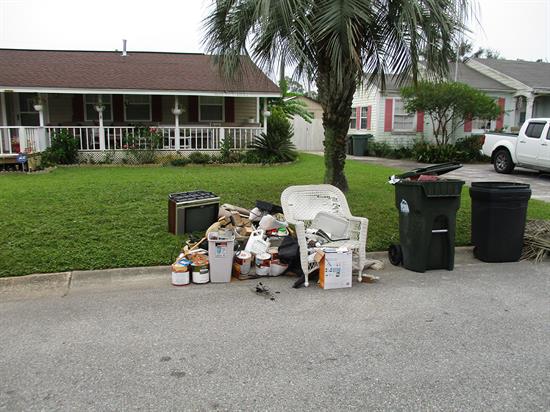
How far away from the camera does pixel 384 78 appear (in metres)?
9.52

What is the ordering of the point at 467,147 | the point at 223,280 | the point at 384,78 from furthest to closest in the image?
1. the point at 467,147
2. the point at 384,78
3. the point at 223,280

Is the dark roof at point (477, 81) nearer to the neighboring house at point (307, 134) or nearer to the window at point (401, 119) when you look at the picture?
the window at point (401, 119)

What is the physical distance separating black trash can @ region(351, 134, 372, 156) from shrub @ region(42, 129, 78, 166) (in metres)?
12.7

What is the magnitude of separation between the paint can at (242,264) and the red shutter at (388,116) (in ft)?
62.2

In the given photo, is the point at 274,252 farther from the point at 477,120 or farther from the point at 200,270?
the point at 477,120

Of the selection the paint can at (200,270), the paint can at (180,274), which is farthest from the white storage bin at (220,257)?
the paint can at (180,274)

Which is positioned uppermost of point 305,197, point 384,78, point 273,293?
point 384,78

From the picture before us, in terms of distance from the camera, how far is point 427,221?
6.11 meters

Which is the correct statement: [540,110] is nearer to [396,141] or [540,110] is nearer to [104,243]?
[396,141]

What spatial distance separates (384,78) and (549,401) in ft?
24.1

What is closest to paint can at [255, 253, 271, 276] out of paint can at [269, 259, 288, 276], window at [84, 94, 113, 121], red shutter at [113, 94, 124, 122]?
paint can at [269, 259, 288, 276]

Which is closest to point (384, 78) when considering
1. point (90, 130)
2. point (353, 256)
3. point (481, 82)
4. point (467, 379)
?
point (353, 256)

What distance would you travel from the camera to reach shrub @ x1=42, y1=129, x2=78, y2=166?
15.8 metres

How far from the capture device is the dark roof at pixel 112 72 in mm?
17031
